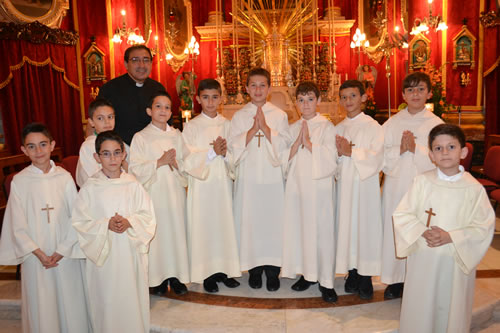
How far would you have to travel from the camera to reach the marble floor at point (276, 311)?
350 cm

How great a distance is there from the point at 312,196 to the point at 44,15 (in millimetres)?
7255

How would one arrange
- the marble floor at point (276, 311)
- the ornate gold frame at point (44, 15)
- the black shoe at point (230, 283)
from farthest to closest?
the ornate gold frame at point (44, 15)
the black shoe at point (230, 283)
the marble floor at point (276, 311)

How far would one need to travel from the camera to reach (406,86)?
3.74 meters

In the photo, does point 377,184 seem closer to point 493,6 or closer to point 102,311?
point 102,311

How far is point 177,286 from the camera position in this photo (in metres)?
4.10

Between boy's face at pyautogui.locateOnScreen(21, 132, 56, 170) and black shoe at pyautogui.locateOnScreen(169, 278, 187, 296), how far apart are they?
1599 millimetres

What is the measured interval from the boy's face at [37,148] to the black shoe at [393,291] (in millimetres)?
3059

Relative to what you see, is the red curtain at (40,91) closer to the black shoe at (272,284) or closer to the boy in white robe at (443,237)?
the black shoe at (272,284)

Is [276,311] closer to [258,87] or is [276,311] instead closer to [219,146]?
[219,146]

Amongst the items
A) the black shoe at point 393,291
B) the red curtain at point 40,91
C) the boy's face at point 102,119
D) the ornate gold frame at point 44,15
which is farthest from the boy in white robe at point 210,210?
the ornate gold frame at point 44,15

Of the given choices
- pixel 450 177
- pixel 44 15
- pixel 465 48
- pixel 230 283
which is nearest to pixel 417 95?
pixel 450 177

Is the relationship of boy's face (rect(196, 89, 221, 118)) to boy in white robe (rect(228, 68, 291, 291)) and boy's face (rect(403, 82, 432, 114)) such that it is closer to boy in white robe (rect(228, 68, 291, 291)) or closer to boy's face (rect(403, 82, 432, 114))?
boy in white robe (rect(228, 68, 291, 291))

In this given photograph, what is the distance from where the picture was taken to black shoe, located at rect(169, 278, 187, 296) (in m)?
4.10

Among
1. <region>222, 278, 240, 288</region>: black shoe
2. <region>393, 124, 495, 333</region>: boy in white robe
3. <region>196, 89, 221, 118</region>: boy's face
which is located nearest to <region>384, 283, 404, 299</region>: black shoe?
<region>393, 124, 495, 333</region>: boy in white robe
